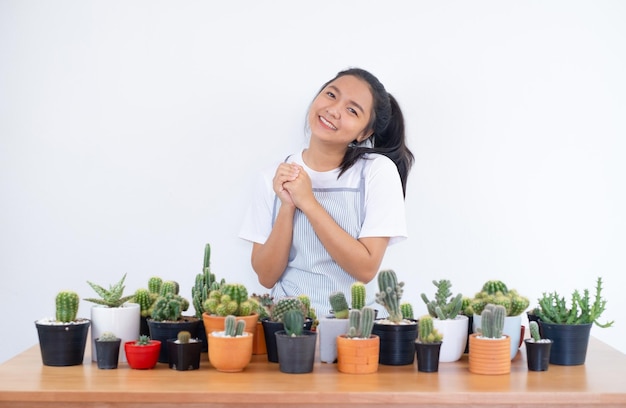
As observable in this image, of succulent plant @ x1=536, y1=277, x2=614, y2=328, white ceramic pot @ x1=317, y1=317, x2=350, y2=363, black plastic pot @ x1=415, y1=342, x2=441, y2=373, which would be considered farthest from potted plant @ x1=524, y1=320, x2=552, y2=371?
white ceramic pot @ x1=317, y1=317, x2=350, y2=363

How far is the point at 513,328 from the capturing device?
1.83 meters

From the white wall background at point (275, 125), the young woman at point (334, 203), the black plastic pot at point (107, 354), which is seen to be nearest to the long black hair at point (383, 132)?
the young woman at point (334, 203)

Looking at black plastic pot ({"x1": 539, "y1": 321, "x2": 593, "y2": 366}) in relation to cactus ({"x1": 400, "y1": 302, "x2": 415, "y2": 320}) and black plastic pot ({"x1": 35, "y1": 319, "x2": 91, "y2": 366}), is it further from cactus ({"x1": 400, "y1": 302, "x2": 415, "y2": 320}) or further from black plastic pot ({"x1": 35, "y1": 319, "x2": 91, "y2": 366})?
black plastic pot ({"x1": 35, "y1": 319, "x2": 91, "y2": 366})

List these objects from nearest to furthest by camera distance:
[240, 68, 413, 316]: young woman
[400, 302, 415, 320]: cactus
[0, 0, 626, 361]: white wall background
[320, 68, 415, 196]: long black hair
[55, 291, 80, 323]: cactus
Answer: [55, 291, 80, 323]: cactus, [400, 302, 415, 320]: cactus, [240, 68, 413, 316]: young woman, [320, 68, 415, 196]: long black hair, [0, 0, 626, 361]: white wall background

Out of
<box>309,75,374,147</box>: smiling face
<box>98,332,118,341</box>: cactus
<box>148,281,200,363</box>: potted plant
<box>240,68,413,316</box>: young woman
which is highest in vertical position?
<box>309,75,374,147</box>: smiling face

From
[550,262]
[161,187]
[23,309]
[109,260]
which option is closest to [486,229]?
[550,262]

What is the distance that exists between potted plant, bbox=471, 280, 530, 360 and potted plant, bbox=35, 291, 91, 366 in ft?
3.11

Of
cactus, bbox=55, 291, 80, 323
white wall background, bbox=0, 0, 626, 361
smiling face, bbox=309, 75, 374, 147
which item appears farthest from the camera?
white wall background, bbox=0, 0, 626, 361

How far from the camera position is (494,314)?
173 cm

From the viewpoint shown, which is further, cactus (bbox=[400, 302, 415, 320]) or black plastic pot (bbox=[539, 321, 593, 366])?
cactus (bbox=[400, 302, 415, 320])

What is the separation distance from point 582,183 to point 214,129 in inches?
62.3

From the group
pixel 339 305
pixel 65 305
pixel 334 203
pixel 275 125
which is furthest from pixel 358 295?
pixel 275 125

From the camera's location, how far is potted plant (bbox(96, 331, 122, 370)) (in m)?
1.74

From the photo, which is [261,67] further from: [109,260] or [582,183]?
[582,183]
